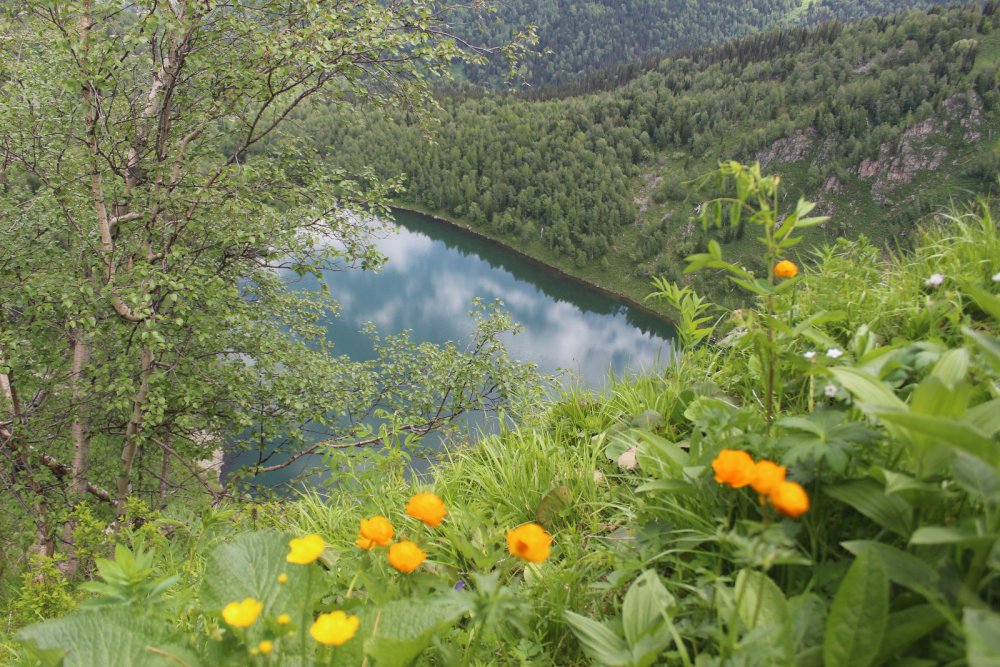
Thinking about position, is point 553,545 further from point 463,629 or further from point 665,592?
point 665,592

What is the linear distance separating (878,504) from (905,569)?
0.52 ft

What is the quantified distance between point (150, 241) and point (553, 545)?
21.3 feet

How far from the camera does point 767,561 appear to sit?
0.88 meters

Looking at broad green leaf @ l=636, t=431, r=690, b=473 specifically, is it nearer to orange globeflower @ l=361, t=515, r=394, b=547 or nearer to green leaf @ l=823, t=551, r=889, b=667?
green leaf @ l=823, t=551, r=889, b=667

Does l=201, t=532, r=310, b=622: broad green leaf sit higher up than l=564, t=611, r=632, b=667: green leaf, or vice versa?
l=564, t=611, r=632, b=667: green leaf

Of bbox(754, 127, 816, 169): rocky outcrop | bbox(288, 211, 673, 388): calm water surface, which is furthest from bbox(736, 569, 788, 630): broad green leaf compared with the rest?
bbox(754, 127, 816, 169): rocky outcrop

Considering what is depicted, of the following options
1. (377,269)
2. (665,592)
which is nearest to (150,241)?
(377,269)

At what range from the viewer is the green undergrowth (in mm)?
1082

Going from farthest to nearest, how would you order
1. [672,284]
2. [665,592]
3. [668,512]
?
1. [672,284]
2. [668,512]
3. [665,592]

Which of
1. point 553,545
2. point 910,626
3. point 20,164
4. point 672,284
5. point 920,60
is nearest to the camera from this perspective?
point 910,626

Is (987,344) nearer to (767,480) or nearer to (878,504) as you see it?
(878,504)

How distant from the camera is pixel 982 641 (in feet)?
2.62

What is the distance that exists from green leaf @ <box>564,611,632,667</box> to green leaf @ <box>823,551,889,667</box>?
1.41ft

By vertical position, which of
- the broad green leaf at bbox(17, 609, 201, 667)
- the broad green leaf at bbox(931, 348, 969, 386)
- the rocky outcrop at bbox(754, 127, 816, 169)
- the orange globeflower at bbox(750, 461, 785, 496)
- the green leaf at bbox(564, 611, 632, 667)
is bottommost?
the broad green leaf at bbox(17, 609, 201, 667)
